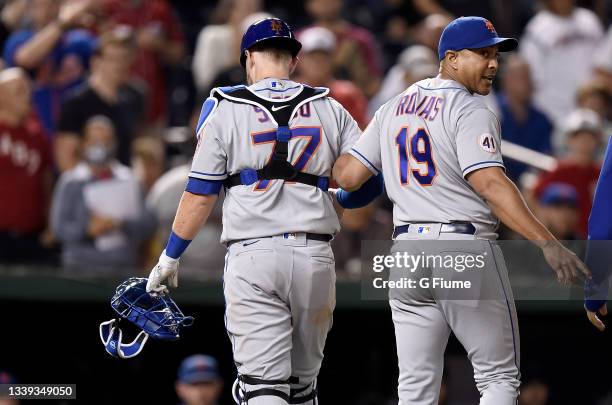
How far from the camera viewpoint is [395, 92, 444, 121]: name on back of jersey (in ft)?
19.4

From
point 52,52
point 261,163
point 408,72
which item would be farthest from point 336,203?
point 52,52

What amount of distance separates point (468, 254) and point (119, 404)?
4.81m

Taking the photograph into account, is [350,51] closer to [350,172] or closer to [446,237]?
[350,172]

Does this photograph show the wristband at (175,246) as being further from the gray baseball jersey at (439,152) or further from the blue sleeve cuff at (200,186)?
the gray baseball jersey at (439,152)

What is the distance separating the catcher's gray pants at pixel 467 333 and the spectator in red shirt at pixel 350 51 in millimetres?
5826

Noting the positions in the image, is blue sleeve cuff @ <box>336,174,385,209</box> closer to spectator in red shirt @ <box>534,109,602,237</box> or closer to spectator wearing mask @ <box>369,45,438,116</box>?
spectator in red shirt @ <box>534,109,602,237</box>

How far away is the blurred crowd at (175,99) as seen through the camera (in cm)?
979

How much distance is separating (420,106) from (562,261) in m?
0.93

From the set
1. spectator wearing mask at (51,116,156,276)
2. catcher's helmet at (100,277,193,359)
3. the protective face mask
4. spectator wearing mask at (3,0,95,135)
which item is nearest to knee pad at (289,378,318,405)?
catcher's helmet at (100,277,193,359)

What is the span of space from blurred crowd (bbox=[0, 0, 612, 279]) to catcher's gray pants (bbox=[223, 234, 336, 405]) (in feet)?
10.2

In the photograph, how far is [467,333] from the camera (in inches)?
231

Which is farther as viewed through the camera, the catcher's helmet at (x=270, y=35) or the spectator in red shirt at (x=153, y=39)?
the spectator in red shirt at (x=153, y=39)

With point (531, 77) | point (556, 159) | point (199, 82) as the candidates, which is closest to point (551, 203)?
point (556, 159)

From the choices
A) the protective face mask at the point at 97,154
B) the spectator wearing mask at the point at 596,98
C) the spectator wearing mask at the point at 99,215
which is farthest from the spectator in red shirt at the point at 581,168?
the protective face mask at the point at 97,154
